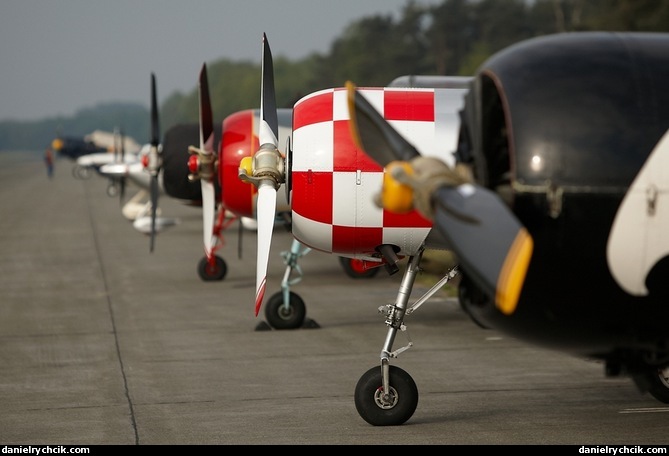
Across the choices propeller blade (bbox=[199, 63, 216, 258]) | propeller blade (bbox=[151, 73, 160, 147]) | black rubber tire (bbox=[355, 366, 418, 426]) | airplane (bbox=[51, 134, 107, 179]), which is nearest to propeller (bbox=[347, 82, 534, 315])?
black rubber tire (bbox=[355, 366, 418, 426])

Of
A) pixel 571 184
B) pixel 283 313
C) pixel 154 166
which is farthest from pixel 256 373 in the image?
pixel 154 166

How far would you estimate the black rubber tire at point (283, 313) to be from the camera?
13.9 m

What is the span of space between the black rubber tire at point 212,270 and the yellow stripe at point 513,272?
13.9m

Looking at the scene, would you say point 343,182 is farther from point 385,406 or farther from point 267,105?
point 385,406

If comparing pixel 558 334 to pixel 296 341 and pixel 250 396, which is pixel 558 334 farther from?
pixel 296 341

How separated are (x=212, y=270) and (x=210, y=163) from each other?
6407 mm

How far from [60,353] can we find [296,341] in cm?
271

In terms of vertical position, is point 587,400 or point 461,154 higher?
point 461,154

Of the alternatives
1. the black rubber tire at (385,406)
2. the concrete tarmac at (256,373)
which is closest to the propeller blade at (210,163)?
the concrete tarmac at (256,373)

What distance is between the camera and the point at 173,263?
22688mm

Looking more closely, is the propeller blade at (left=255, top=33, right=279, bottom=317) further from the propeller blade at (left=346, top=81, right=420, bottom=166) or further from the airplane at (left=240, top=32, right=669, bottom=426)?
the airplane at (left=240, top=32, right=669, bottom=426)

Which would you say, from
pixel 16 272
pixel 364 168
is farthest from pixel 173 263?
pixel 364 168

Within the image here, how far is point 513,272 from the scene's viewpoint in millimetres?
5738

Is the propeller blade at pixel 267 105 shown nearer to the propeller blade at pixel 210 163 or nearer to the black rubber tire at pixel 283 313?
the propeller blade at pixel 210 163
